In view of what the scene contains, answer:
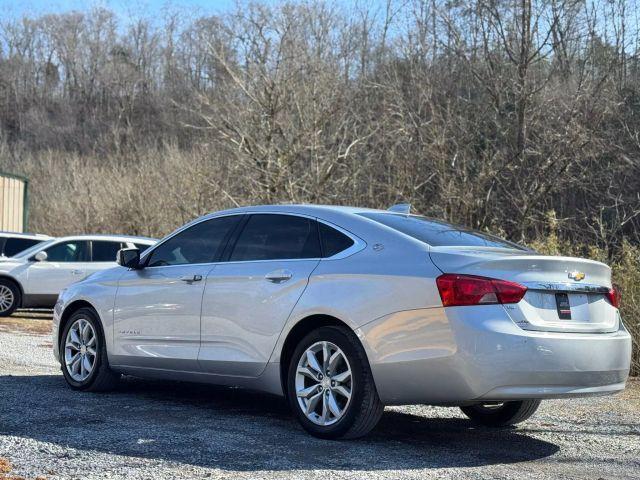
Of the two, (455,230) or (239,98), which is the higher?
(239,98)

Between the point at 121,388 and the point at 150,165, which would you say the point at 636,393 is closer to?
the point at 121,388

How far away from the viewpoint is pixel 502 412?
725 centimetres

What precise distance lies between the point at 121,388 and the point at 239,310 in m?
2.11

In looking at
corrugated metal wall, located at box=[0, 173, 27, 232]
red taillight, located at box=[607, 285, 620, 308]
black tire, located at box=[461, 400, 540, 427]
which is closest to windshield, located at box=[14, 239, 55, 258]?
black tire, located at box=[461, 400, 540, 427]

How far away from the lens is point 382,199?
23359mm

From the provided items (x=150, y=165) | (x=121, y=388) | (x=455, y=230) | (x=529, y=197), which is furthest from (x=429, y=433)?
(x=150, y=165)

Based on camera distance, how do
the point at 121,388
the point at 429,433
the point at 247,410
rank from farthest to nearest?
the point at 121,388 < the point at 247,410 < the point at 429,433

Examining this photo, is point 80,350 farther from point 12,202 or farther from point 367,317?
point 12,202

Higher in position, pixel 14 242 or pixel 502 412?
pixel 14 242

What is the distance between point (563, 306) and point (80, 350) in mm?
4489

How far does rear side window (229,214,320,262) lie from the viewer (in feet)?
22.6

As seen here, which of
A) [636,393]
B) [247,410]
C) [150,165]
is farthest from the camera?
[150,165]

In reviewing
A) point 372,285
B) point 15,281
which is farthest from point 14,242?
point 372,285

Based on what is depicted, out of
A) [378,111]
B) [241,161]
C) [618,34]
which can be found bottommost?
[241,161]
